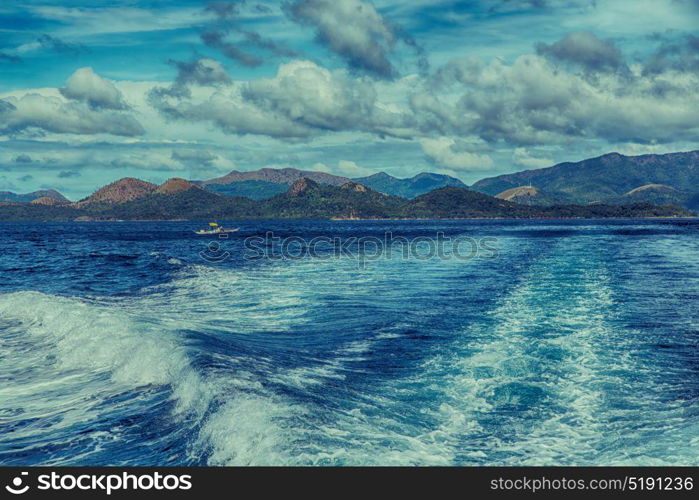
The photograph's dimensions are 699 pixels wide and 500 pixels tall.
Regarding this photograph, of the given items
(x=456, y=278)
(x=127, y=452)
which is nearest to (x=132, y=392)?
(x=127, y=452)

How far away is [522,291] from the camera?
38000 mm

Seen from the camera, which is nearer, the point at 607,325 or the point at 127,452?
the point at 127,452

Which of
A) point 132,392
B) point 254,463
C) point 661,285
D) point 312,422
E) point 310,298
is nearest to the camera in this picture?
point 254,463

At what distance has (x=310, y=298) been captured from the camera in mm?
35781

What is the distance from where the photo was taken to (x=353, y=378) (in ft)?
57.7

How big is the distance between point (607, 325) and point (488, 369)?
1099 cm

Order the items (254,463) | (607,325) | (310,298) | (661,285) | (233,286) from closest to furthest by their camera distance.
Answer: (254,463)
(607,325)
(310,298)
(661,285)
(233,286)

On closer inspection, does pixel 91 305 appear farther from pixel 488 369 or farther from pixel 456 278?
pixel 456 278

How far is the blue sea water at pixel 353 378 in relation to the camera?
482 inches

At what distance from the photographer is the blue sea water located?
482 inches

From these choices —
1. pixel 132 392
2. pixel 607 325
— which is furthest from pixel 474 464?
pixel 607 325

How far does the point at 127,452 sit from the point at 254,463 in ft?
11.0

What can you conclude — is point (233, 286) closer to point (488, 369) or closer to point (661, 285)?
point (488, 369)

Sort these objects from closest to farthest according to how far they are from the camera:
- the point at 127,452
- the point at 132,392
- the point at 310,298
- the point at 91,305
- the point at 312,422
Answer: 1. the point at 127,452
2. the point at 312,422
3. the point at 132,392
4. the point at 91,305
5. the point at 310,298
